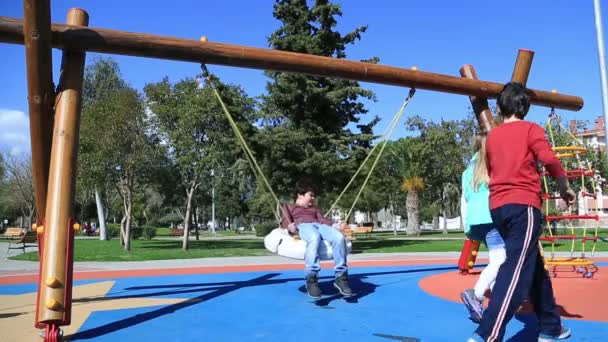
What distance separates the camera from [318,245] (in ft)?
19.9

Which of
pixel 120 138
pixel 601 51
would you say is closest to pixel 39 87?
pixel 601 51

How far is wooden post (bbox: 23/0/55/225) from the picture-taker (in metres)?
4.68

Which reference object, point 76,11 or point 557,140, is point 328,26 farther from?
point 76,11

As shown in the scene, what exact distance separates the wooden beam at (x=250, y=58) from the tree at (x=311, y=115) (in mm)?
13246

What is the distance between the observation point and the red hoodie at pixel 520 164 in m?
3.61

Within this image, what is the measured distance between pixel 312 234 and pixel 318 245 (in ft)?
0.50

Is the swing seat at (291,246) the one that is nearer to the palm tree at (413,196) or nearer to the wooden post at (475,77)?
the wooden post at (475,77)

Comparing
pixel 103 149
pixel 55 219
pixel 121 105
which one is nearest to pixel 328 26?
pixel 121 105

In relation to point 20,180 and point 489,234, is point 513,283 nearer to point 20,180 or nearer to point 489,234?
point 489,234

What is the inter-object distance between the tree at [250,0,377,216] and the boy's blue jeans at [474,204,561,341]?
54.8ft

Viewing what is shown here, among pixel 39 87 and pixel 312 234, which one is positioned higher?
pixel 39 87

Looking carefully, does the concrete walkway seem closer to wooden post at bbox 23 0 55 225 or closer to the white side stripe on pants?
wooden post at bbox 23 0 55 225

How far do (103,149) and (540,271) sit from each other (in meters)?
21.1

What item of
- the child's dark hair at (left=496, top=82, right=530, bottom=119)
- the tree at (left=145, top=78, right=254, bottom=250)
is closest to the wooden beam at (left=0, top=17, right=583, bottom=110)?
the child's dark hair at (left=496, top=82, right=530, bottom=119)
